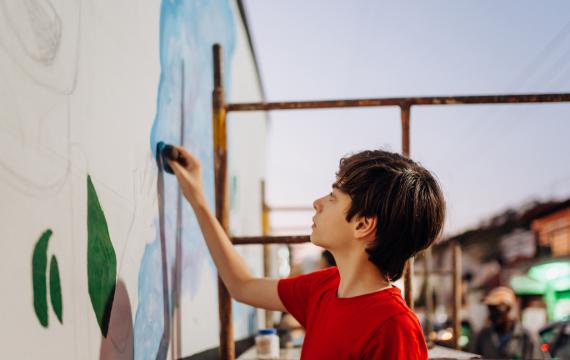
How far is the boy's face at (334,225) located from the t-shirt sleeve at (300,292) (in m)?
0.26

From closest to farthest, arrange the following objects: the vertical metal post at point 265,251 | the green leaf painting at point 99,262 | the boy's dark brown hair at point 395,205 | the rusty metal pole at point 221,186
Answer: the green leaf painting at point 99,262
the boy's dark brown hair at point 395,205
the rusty metal pole at point 221,186
the vertical metal post at point 265,251

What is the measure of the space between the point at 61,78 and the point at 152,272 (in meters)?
0.86

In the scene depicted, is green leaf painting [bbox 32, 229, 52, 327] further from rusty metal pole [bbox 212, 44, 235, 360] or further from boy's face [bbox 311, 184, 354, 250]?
rusty metal pole [bbox 212, 44, 235, 360]

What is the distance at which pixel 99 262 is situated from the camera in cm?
146

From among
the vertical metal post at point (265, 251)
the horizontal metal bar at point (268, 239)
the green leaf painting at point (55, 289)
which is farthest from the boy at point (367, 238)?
the vertical metal post at point (265, 251)

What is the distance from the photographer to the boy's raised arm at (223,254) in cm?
214

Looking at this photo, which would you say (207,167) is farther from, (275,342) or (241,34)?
(241,34)

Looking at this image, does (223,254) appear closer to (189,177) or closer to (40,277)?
(189,177)

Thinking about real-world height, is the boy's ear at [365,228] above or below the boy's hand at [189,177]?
below

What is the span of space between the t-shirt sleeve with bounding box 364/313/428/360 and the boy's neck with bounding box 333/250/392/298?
0.20 m

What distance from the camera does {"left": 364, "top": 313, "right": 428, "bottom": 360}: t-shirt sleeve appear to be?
1.48 metres

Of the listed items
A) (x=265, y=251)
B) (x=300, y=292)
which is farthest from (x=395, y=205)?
(x=265, y=251)

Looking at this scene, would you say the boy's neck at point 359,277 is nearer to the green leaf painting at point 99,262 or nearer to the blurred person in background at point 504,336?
the green leaf painting at point 99,262

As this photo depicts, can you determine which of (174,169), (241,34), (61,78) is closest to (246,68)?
(241,34)
